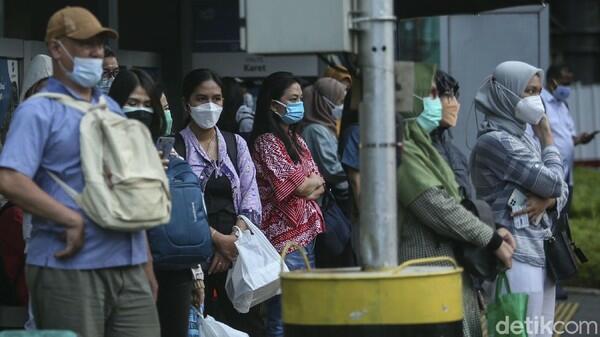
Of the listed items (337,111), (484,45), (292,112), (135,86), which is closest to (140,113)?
(135,86)

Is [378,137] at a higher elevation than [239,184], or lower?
higher

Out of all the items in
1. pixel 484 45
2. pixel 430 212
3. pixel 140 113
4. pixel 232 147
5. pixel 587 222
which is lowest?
pixel 587 222

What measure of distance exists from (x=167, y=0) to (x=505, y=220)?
4336 mm

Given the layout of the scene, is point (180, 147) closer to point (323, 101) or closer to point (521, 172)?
point (521, 172)

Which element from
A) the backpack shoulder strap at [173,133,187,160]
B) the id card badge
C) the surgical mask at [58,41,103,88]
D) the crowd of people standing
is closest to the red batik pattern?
the crowd of people standing

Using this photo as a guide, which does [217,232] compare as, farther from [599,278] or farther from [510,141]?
[599,278]

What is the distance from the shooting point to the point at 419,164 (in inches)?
241

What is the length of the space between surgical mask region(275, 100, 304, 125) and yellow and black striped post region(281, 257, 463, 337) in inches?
116

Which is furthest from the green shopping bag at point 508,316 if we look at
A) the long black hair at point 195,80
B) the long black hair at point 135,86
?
the long black hair at point 195,80

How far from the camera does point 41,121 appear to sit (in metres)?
5.04

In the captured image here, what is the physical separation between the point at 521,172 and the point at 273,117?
5.15ft

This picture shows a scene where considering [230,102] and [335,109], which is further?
[230,102]

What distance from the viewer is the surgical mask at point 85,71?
5.18m

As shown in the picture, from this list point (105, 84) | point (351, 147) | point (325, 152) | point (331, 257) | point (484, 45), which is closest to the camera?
point (351, 147)
